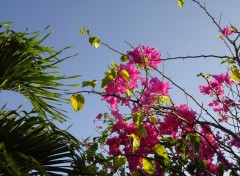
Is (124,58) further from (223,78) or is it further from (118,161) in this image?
(223,78)

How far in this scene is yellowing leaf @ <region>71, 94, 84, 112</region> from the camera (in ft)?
6.43

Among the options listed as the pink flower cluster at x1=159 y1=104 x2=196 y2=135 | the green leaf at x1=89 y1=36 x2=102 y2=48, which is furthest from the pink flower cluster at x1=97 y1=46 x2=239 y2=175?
the green leaf at x1=89 y1=36 x2=102 y2=48

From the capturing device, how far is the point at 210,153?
2473mm

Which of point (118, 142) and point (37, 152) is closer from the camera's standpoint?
point (37, 152)

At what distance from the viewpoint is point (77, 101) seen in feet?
6.45

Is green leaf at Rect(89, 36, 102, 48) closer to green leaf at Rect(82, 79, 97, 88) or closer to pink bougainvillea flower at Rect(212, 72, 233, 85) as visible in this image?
green leaf at Rect(82, 79, 97, 88)

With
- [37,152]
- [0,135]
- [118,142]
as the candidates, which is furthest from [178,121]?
[0,135]

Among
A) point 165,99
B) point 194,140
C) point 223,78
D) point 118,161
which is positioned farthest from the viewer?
point 223,78

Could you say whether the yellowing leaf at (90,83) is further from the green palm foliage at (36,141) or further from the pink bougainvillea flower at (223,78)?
the pink bougainvillea flower at (223,78)

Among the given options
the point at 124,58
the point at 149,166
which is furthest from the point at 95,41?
the point at 149,166

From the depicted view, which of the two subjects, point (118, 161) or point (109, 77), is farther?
point (118, 161)

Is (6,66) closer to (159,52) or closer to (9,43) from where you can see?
(9,43)

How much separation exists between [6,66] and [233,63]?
215 centimetres

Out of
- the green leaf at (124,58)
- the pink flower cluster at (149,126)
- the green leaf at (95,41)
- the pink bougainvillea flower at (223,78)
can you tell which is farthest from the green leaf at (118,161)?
the pink bougainvillea flower at (223,78)
